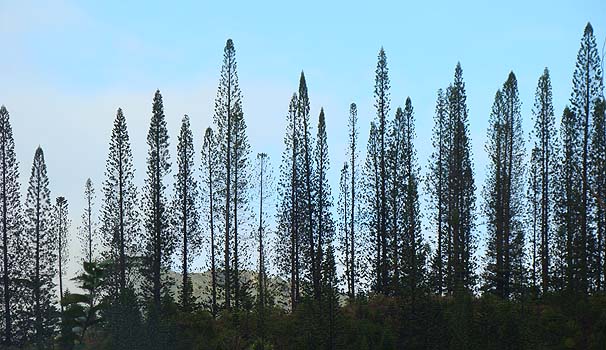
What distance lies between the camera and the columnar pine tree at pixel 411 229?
1297 inches

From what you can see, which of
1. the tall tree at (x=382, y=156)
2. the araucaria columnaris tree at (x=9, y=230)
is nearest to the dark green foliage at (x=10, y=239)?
the araucaria columnaris tree at (x=9, y=230)

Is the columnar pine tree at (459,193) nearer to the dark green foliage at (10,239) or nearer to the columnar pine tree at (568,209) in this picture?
the columnar pine tree at (568,209)

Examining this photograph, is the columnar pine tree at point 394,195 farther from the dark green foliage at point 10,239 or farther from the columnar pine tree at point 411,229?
the dark green foliage at point 10,239

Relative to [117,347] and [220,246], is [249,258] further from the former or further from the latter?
[117,347]

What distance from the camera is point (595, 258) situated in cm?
3716

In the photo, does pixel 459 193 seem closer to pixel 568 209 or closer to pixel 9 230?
pixel 568 209

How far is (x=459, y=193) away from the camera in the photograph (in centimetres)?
4341

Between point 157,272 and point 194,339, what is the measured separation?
6786 mm

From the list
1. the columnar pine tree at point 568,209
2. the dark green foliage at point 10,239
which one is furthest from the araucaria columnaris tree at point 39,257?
the columnar pine tree at point 568,209

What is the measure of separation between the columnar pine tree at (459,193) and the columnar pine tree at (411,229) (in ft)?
6.48

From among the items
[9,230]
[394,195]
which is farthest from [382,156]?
[9,230]

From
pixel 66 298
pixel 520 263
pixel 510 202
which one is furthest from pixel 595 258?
pixel 66 298

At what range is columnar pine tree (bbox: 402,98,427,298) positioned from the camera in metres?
32.9

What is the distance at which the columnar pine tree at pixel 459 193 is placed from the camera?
42094mm
